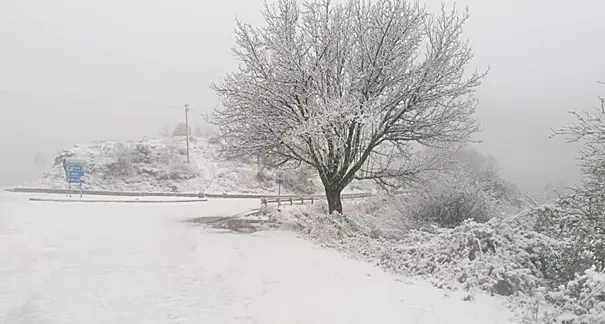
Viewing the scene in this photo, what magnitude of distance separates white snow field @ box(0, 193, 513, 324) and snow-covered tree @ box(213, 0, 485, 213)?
16.4 ft

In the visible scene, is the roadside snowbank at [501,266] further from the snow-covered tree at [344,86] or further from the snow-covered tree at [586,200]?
the snow-covered tree at [344,86]

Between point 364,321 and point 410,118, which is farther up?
point 410,118

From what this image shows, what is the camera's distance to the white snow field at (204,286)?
25.3 feet

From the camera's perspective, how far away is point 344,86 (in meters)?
19.1

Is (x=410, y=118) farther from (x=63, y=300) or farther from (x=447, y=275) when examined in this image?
(x=63, y=300)

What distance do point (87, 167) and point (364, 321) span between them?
56.8 metres

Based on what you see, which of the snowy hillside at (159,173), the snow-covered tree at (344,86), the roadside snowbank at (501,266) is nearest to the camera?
the roadside snowbank at (501,266)

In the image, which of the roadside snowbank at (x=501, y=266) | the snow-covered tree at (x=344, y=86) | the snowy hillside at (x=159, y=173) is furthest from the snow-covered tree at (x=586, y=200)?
the snowy hillside at (x=159, y=173)

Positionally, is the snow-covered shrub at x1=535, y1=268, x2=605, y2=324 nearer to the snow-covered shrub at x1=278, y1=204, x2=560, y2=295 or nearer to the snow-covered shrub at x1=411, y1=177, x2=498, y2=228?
the snow-covered shrub at x1=278, y1=204, x2=560, y2=295

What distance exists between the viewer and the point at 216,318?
7570mm

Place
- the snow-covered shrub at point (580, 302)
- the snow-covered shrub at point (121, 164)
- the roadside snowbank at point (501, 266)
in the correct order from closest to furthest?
1. the snow-covered shrub at point (580, 302)
2. the roadside snowbank at point (501, 266)
3. the snow-covered shrub at point (121, 164)

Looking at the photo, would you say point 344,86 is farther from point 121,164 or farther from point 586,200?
point 121,164

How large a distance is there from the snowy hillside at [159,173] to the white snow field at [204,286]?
40.5 metres

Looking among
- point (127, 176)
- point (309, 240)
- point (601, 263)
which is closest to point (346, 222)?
point (309, 240)
